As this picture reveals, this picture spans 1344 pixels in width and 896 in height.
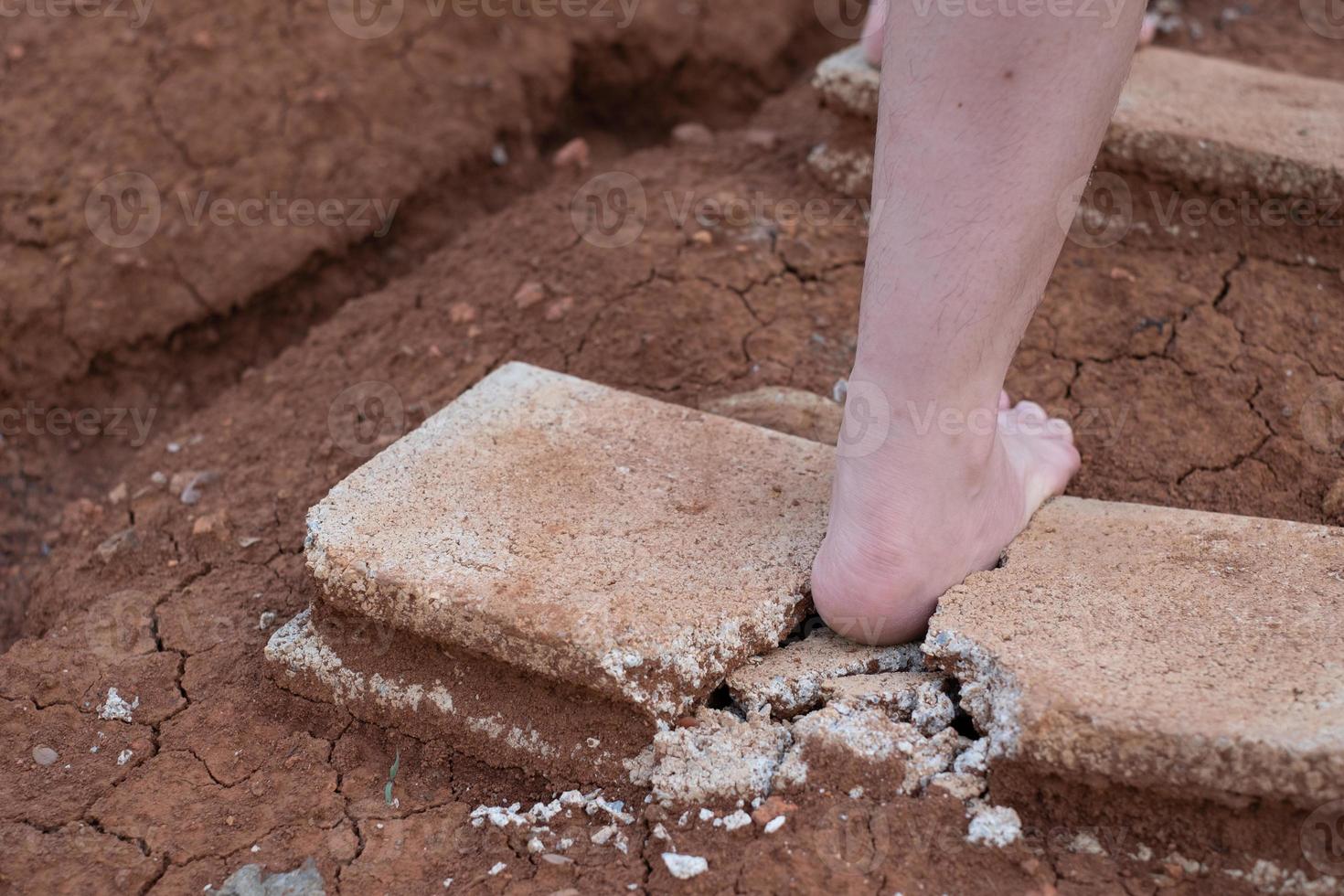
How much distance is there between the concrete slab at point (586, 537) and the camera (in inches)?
57.4

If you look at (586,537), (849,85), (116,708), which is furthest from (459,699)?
(849,85)

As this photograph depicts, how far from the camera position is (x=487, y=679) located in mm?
1553

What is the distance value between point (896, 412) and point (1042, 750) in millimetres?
426

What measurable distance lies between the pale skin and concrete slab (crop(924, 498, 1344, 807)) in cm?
10

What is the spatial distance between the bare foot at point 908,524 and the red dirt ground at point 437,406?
27cm

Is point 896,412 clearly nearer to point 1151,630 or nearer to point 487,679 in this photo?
point 1151,630

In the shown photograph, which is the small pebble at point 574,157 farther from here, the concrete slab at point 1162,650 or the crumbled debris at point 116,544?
the concrete slab at point 1162,650

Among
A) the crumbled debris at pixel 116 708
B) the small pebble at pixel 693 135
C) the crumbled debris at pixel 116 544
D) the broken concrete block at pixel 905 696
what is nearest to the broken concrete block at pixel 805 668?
the broken concrete block at pixel 905 696

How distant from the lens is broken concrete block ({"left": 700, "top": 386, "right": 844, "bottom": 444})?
2.00 m

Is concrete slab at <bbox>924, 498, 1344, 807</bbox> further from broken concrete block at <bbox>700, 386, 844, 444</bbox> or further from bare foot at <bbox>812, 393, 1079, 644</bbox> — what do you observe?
broken concrete block at <bbox>700, 386, 844, 444</bbox>

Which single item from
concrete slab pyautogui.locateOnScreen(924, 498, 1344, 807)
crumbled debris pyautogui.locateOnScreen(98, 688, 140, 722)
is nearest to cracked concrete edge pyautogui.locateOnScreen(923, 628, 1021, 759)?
concrete slab pyautogui.locateOnScreen(924, 498, 1344, 807)

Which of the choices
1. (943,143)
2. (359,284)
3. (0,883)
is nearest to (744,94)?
(359,284)

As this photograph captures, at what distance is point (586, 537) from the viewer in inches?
63.7

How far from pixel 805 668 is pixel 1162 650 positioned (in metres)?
0.43
